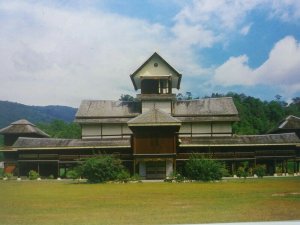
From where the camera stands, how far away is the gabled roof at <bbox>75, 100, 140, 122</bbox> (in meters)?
29.8

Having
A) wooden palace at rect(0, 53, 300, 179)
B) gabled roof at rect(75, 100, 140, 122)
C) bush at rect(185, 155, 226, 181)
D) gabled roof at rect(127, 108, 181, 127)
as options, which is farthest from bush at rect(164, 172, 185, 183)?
gabled roof at rect(75, 100, 140, 122)

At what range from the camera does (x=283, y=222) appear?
10656 mm

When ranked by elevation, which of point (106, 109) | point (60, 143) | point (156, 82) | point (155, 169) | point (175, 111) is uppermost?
point (156, 82)

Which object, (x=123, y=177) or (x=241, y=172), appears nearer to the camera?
(x=123, y=177)

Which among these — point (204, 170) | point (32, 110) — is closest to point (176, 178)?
point (204, 170)

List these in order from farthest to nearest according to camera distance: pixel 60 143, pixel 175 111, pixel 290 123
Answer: pixel 290 123
pixel 175 111
pixel 60 143

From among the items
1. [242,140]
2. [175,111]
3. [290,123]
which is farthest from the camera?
[290,123]

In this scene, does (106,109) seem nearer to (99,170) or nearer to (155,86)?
(155,86)

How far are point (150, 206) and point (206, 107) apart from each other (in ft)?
59.1

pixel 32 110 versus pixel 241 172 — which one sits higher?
pixel 32 110

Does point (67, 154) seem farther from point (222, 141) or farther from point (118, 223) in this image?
point (118, 223)

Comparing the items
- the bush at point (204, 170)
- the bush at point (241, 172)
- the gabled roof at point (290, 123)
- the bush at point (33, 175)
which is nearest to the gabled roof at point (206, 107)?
the gabled roof at point (290, 123)

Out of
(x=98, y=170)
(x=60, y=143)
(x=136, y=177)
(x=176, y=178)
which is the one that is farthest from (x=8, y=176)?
(x=176, y=178)

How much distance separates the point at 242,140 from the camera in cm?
2784
